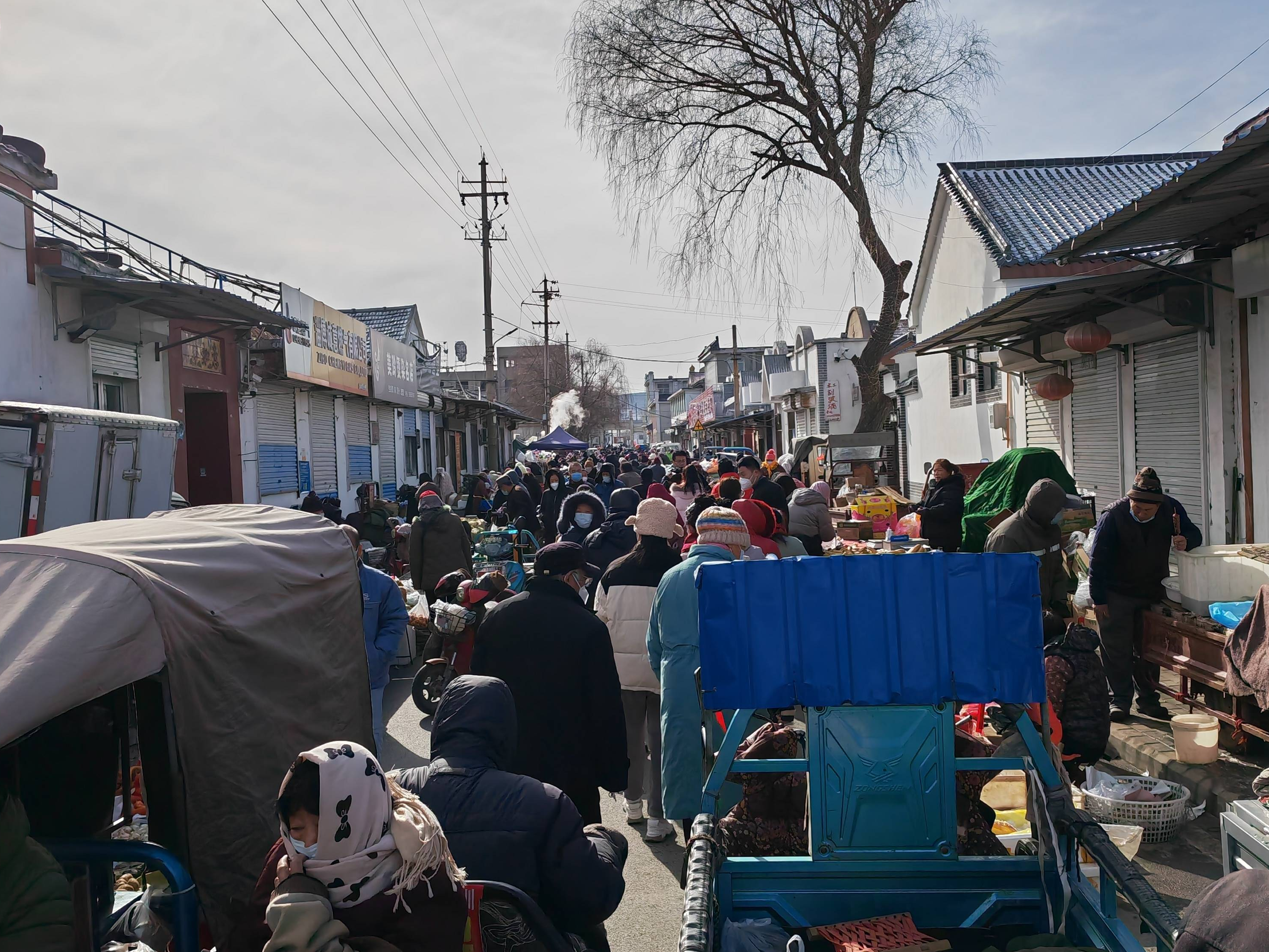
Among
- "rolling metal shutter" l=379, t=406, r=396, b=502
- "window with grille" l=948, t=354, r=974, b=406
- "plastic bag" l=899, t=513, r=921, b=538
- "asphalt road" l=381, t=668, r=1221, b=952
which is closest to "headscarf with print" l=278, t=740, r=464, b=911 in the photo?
"asphalt road" l=381, t=668, r=1221, b=952

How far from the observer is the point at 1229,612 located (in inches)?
253

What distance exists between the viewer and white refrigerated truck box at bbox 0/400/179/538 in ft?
23.3

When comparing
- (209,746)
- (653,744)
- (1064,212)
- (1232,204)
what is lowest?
(653,744)

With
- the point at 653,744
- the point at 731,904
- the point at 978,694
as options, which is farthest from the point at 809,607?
the point at 653,744

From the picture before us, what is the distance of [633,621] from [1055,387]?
9138 millimetres

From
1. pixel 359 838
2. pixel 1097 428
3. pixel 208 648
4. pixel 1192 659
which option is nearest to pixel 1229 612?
pixel 1192 659

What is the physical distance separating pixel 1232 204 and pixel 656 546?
5396mm

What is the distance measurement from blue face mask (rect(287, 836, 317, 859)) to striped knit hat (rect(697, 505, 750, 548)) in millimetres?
3422

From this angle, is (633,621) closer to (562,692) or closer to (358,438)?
(562,692)

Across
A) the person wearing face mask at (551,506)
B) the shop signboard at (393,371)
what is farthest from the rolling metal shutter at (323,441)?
the person wearing face mask at (551,506)

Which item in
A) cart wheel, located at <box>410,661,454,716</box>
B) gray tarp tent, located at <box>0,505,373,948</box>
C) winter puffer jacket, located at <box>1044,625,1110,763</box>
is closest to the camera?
gray tarp tent, located at <box>0,505,373,948</box>

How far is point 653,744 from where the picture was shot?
576cm

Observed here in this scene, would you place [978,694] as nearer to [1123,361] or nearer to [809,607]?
[809,607]

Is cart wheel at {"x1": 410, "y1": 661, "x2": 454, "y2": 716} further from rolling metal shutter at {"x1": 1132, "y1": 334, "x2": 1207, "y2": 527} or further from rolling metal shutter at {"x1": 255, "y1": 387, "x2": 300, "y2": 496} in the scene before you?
rolling metal shutter at {"x1": 255, "y1": 387, "x2": 300, "y2": 496}
